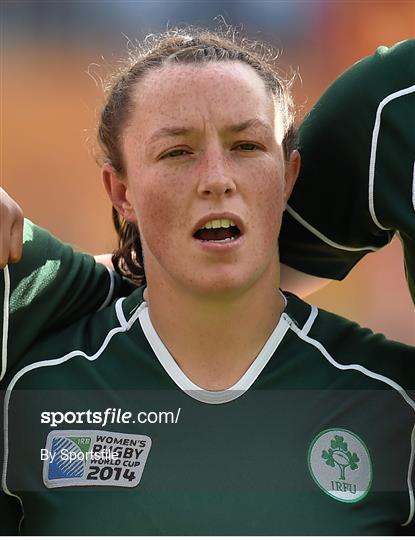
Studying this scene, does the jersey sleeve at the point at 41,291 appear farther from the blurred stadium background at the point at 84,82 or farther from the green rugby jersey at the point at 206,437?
the blurred stadium background at the point at 84,82

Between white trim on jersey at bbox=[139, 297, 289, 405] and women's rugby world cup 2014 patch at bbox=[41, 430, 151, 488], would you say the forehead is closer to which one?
white trim on jersey at bbox=[139, 297, 289, 405]

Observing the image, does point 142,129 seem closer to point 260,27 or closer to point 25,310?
point 25,310

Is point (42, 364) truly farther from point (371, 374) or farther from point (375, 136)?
point (375, 136)

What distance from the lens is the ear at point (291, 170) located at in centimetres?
127

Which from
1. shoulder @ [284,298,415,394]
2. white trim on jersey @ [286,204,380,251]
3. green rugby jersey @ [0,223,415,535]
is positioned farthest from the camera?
white trim on jersey @ [286,204,380,251]

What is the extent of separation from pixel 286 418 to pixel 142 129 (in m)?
0.44

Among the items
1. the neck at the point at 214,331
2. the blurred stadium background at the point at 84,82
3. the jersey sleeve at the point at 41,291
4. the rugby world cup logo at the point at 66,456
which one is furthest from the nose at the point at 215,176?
the blurred stadium background at the point at 84,82

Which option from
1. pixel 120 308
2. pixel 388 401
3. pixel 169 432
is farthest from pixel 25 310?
pixel 388 401

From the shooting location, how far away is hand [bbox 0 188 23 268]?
113cm

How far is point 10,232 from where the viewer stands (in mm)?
1142

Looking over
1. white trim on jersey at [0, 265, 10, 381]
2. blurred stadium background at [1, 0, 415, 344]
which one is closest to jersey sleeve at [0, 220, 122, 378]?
white trim on jersey at [0, 265, 10, 381]

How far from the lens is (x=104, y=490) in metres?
1.11

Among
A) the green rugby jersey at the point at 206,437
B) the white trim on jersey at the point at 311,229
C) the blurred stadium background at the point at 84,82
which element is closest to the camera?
the green rugby jersey at the point at 206,437

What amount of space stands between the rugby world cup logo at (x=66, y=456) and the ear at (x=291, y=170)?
1.50ft
